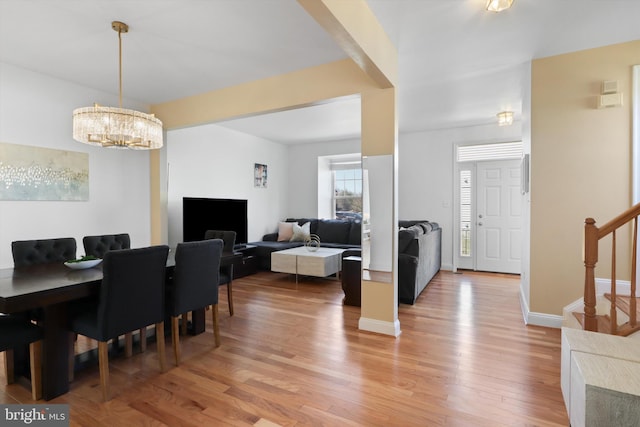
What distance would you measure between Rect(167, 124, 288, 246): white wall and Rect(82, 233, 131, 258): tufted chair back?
1516mm

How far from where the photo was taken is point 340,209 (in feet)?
24.5

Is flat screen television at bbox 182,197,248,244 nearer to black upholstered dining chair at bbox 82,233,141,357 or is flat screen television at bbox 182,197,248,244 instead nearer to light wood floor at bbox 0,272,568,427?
black upholstered dining chair at bbox 82,233,141,357

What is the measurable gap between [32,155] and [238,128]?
3135 millimetres

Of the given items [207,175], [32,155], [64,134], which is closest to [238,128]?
[207,175]

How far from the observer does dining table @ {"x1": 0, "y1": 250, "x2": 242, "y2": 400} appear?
172cm

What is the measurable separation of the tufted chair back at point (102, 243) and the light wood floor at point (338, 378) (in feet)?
3.70

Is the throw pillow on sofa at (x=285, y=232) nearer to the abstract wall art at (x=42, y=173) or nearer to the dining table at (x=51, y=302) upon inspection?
the abstract wall art at (x=42, y=173)

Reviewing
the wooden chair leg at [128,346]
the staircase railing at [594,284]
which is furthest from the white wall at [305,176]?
the staircase railing at [594,284]

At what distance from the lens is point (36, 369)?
198 centimetres

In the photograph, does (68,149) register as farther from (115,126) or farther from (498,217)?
(498,217)

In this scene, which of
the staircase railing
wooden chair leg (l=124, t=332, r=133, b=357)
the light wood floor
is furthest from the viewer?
wooden chair leg (l=124, t=332, r=133, b=357)

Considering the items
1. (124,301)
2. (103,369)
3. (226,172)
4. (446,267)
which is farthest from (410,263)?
(226,172)

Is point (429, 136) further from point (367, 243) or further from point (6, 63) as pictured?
point (6, 63)

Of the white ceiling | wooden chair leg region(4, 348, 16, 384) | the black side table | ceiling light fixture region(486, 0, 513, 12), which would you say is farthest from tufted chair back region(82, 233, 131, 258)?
ceiling light fixture region(486, 0, 513, 12)
